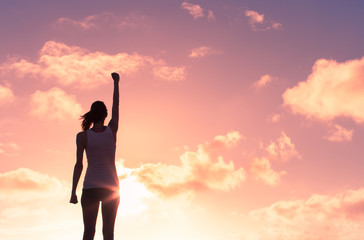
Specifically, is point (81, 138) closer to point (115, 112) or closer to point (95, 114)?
point (95, 114)

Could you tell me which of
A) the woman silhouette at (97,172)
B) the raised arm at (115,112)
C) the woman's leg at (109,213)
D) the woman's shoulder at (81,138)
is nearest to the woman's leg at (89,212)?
the woman silhouette at (97,172)

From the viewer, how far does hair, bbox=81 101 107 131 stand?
804cm

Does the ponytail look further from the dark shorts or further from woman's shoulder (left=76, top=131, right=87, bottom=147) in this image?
the dark shorts

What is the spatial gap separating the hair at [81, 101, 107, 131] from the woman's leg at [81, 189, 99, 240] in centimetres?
117

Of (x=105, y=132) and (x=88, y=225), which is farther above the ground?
(x=105, y=132)

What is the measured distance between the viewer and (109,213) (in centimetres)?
A: 776

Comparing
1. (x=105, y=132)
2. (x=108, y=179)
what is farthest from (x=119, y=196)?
(x=105, y=132)

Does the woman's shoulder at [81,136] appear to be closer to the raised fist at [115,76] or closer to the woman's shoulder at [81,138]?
the woman's shoulder at [81,138]

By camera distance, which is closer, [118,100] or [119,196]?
[119,196]

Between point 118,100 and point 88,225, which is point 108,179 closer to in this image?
point 88,225

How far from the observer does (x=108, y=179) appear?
780cm

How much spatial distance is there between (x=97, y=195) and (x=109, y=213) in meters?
0.35

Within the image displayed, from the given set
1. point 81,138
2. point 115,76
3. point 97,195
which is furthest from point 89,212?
point 115,76

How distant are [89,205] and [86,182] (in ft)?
1.23
